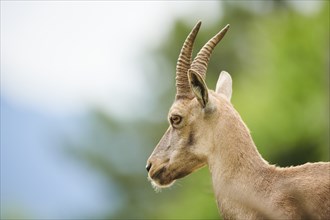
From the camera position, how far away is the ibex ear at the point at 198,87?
14484 mm

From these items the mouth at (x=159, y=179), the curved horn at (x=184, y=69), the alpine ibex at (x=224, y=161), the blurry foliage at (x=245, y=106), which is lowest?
the blurry foliage at (x=245, y=106)

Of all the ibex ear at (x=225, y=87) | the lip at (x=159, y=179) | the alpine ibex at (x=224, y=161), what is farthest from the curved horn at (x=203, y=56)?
the lip at (x=159, y=179)

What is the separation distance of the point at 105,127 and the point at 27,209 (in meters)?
8.38

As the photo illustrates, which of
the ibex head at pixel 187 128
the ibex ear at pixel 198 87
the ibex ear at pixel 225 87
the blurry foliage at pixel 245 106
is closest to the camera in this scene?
the ibex ear at pixel 198 87

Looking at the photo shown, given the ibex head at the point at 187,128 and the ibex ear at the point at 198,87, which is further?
the ibex head at the point at 187,128

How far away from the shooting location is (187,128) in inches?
588

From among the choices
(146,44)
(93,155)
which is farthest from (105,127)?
(146,44)

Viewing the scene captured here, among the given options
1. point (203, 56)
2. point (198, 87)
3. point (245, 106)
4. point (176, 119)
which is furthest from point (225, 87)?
point (245, 106)

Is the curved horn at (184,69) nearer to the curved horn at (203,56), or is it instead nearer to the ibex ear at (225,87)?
the curved horn at (203,56)

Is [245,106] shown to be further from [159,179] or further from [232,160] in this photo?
[232,160]

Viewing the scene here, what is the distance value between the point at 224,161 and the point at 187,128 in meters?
0.79

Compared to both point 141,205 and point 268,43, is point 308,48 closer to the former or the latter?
point 268,43

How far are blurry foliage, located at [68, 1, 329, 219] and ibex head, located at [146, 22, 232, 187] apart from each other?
99.4 ft

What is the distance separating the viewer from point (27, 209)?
79.2m
